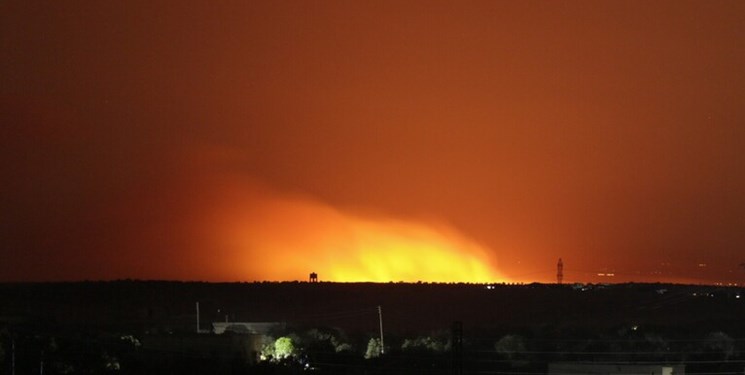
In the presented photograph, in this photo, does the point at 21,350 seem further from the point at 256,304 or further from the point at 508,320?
the point at 256,304

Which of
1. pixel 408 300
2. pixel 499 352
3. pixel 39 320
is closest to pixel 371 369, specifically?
pixel 499 352

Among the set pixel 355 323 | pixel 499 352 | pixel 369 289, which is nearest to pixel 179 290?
pixel 369 289

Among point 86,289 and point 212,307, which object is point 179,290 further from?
point 212,307

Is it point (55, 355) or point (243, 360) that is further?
point (243, 360)

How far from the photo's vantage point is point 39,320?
66938 mm

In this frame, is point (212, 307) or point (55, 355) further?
point (212, 307)

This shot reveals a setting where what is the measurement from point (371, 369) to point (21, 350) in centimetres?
1203

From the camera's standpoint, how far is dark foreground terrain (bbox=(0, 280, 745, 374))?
47.4 metres

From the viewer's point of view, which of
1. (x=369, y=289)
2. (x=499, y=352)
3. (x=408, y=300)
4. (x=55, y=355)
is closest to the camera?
(x=55, y=355)

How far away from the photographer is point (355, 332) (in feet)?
223

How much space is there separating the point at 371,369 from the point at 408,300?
69498 millimetres

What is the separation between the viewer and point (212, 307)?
317 ft

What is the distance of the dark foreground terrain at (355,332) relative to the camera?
156 feet

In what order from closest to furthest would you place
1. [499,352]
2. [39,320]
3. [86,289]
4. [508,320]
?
[499,352] < [39,320] < [508,320] < [86,289]
